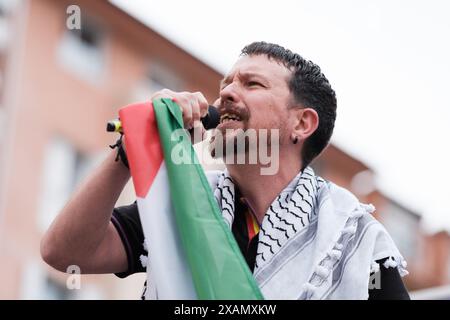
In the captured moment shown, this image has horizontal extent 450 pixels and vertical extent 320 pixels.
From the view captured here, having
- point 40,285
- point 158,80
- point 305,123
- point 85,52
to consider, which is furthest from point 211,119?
point 158,80

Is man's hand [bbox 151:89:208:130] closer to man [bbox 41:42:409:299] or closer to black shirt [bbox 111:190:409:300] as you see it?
man [bbox 41:42:409:299]

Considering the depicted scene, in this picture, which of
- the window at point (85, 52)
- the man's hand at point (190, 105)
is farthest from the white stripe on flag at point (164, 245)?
the window at point (85, 52)

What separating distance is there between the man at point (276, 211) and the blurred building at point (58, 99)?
450 inches

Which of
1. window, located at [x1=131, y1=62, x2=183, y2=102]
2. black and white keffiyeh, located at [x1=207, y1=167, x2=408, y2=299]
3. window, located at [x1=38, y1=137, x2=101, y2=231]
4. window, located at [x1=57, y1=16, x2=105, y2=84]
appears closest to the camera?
black and white keffiyeh, located at [x1=207, y1=167, x2=408, y2=299]

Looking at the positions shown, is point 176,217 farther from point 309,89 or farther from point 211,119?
point 309,89

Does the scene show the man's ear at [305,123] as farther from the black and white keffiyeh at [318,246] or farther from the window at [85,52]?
the window at [85,52]

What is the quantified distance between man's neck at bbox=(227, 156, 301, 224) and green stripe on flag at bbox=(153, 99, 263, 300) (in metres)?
0.49

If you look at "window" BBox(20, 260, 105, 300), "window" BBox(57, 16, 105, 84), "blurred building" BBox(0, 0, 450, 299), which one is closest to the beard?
"window" BBox(20, 260, 105, 300)

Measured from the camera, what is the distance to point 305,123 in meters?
3.73

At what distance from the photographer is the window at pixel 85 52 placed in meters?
18.0

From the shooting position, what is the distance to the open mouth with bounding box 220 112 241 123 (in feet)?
11.4

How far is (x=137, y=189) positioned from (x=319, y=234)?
1.79 feet

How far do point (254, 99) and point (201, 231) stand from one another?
854mm
